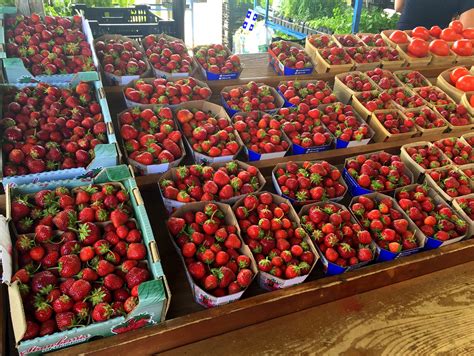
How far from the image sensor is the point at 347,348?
140cm

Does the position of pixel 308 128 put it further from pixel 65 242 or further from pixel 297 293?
pixel 65 242

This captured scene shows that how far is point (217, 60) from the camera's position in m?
2.60

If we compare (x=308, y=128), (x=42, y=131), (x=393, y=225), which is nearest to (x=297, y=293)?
(x=393, y=225)

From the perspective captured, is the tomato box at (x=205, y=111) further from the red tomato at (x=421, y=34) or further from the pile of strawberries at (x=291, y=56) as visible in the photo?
the red tomato at (x=421, y=34)

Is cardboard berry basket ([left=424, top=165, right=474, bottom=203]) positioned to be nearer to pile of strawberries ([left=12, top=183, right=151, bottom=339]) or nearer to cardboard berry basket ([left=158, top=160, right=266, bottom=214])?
cardboard berry basket ([left=158, top=160, right=266, bottom=214])

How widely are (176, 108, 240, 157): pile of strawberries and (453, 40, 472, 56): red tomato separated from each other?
2.39 metres

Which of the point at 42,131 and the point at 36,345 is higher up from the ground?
the point at 42,131

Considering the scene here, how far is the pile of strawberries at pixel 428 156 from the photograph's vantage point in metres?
2.07

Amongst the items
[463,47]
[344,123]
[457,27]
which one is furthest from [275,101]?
[457,27]

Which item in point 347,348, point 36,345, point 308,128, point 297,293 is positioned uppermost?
point 308,128

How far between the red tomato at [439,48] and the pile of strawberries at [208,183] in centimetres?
233

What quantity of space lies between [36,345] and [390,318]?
124cm

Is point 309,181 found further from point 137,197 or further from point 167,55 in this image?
point 167,55

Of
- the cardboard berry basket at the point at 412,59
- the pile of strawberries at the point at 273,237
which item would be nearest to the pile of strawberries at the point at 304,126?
the pile of strawberries at the point at 273,237
